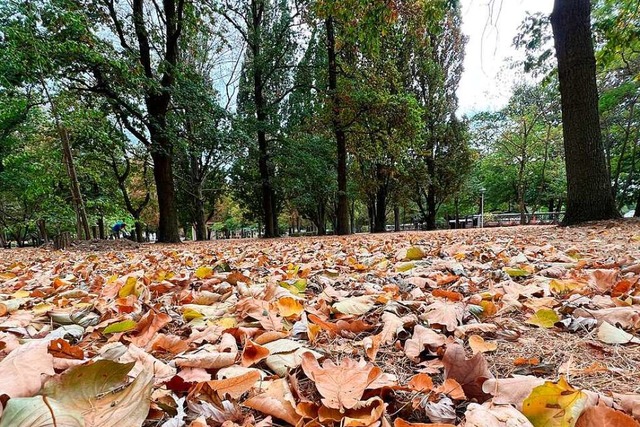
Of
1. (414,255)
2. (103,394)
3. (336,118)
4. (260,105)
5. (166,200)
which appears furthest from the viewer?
(260,105)

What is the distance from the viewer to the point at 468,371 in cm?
70

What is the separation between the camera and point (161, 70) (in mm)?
7719

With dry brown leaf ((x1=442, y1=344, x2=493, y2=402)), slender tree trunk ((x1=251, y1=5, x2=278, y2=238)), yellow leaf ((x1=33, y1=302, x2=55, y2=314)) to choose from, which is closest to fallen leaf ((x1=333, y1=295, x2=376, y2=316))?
dry brown leaf ((x1=442, y1=344, x2=493, y2=402))

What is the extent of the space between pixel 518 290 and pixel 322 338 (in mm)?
826

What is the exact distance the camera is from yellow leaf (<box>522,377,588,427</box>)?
523 mm

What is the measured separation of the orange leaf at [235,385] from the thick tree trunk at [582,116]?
17.8 ft

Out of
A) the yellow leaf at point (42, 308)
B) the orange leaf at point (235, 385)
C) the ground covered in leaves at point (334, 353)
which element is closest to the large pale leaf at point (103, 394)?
A: the ground covered in leaves at point (334, 353)

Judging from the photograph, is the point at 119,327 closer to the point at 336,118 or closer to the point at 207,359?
the point at 207,359

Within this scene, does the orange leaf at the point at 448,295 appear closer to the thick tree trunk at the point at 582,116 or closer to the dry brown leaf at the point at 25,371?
the dry brown leaf at the point at 25,371

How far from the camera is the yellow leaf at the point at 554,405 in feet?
1.72

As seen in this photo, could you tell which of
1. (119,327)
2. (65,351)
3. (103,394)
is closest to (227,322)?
(119,327)

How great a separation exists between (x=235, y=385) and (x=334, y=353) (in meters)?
0.31

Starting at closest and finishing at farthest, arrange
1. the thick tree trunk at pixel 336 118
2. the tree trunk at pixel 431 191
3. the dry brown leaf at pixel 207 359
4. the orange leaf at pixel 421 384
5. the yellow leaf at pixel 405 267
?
the orange leaf at pixel 421 384, the dry brown leaf at pixel 207 359, the yellow leaf at pixel 405 267, the thick tree trunk at pixel 336 118, the tree trunk at pixel 431 191

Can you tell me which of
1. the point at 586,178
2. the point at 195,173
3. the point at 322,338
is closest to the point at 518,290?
the point at 322,338
